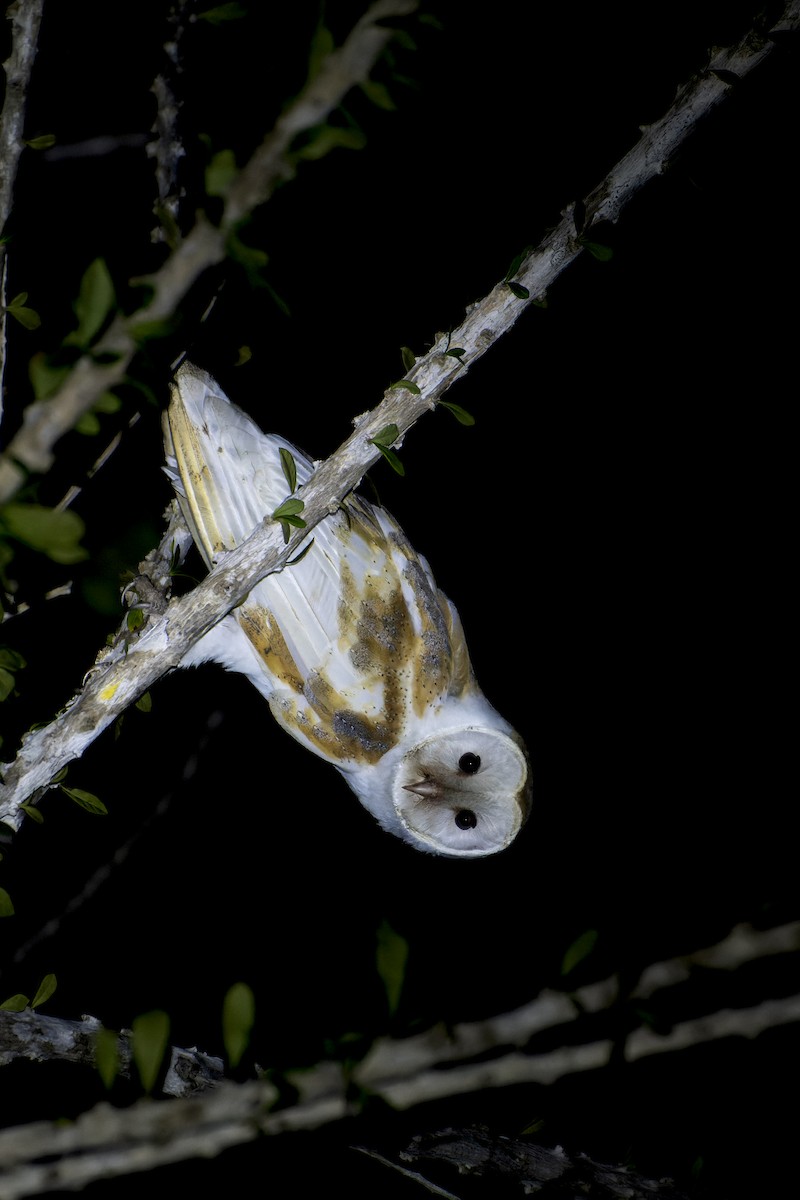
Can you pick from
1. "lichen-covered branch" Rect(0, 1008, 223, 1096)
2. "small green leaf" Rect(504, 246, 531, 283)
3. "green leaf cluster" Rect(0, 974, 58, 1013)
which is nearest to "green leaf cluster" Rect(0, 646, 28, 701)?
"green leaf cluster" Rect(0, 974, 58, 1013)

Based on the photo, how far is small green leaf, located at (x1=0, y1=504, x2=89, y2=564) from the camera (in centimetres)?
37

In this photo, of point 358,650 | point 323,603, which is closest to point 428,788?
point 358,650

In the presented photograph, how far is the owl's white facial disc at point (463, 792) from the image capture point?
1467mm

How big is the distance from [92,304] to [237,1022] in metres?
0.46

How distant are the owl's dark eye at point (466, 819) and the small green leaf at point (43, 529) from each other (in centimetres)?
130

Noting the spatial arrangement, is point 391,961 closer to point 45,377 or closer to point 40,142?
point 45,377

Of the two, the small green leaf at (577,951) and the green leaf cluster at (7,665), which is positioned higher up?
the green leaf cluster at (7,665)

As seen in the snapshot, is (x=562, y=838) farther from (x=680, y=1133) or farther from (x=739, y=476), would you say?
(x=739, y=476)

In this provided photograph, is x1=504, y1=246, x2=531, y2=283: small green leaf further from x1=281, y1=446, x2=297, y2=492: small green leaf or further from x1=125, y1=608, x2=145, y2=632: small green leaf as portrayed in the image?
x1=125, y1=608, x2=145, y2=632: small green leaf

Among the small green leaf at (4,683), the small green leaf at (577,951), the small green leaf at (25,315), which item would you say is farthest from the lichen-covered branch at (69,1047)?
the small green leaf at (25,315)

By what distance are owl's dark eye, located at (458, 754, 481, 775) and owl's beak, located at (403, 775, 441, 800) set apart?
75mm

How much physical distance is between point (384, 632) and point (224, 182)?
997 millimetres

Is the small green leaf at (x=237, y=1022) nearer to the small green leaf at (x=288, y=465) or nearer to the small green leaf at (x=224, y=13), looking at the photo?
the small green leaf at (x=288, y=465)

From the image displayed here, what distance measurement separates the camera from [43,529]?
37 cm
